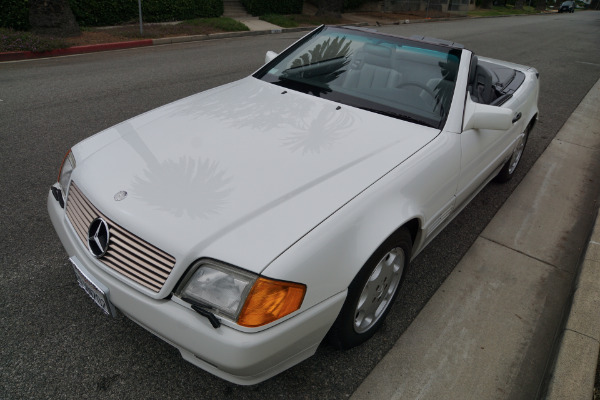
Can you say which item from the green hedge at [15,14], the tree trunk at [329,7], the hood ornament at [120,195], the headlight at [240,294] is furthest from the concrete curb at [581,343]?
the tree trunk at [329,7]

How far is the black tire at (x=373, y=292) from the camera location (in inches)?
82.4

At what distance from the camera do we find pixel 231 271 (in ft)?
5.73

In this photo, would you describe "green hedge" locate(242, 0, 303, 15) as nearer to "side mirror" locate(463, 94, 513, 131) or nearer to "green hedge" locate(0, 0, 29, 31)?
"green hedge" locate(0, 0, 29, 31)

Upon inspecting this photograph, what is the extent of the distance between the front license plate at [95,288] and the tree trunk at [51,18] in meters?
10.7

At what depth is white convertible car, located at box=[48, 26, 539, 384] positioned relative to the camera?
1.78 metres

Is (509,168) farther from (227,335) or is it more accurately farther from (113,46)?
(113,46)

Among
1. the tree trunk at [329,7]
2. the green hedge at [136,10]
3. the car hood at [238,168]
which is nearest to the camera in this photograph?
the car hood at [238,168]

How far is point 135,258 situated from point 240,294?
497mm

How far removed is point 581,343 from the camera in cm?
251

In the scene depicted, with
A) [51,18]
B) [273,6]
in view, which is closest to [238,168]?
[51,18]

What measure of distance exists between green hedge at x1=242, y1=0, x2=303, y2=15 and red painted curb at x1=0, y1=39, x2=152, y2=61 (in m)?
7.63

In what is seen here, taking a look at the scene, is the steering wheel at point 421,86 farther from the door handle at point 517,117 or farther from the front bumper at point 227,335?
the front bumper at point 227,335

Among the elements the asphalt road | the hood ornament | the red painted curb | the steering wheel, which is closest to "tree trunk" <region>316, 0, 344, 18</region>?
the red painted curb

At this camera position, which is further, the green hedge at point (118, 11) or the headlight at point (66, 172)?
the green hedge at point (118, 11)
